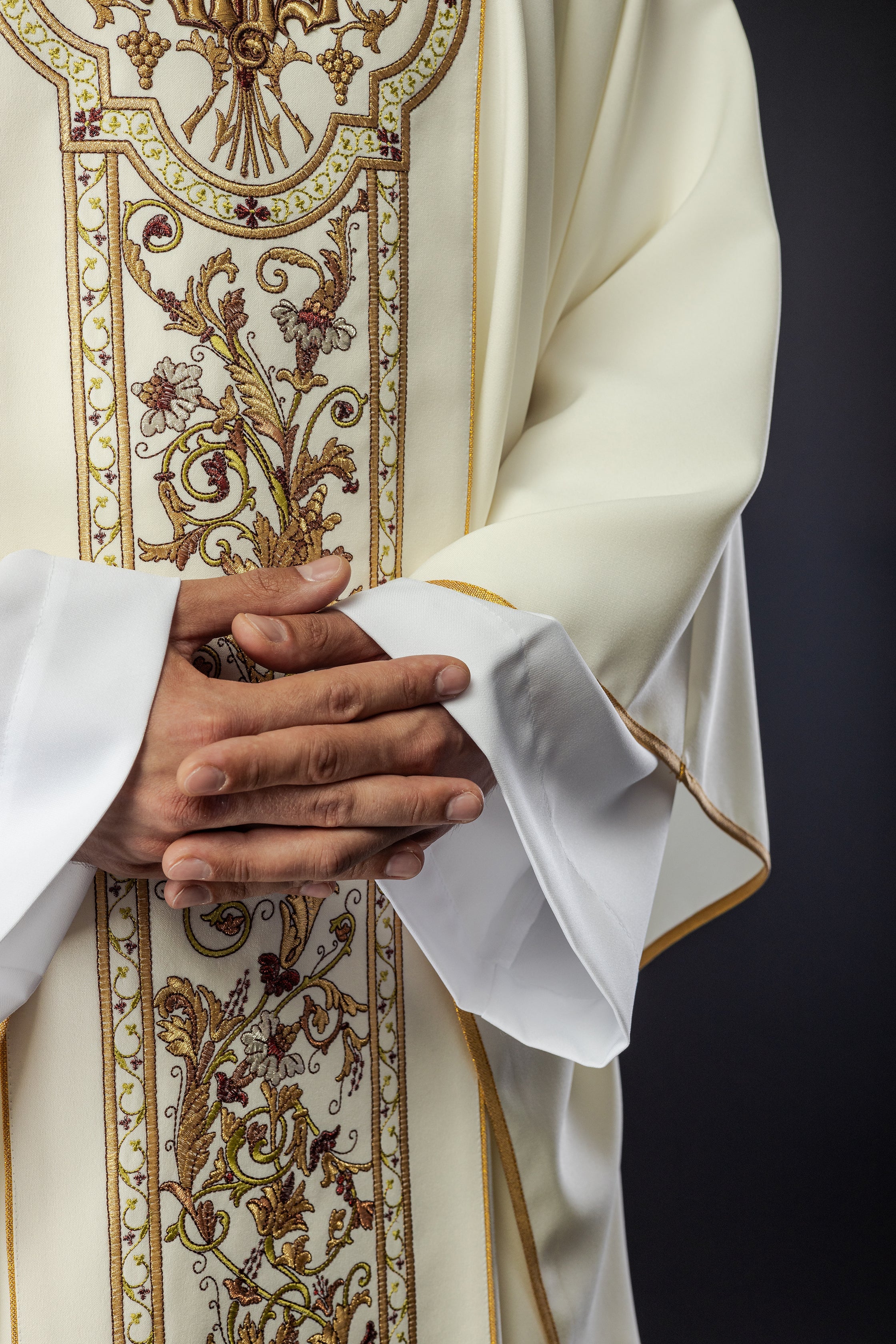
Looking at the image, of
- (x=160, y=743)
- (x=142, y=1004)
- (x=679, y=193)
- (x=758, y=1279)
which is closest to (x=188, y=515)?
(x=160, y=743)

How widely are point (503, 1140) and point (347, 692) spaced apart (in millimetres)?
481

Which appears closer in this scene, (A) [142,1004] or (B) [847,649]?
(A) [142,1004]

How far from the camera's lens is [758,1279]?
7.33 ft

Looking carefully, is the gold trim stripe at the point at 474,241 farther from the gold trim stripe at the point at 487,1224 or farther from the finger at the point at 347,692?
the gold trim stripe at the point at 487,1224

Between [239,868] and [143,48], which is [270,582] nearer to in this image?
[239,868]

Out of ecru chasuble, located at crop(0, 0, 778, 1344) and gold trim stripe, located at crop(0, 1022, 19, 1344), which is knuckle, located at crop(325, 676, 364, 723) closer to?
ecru chasuble, located at crop(0, 0, 778, 1344)

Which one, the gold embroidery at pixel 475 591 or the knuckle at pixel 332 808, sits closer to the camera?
the knuckle at pixel 332 808

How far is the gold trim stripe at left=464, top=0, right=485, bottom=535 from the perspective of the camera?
960 mm

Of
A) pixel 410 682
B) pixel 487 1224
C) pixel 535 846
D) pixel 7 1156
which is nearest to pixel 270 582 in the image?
pixel 410 682

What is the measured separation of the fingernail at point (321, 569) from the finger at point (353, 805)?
0.15 meters

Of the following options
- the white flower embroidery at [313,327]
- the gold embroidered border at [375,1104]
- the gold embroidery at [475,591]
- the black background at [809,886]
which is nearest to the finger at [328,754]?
the gold embroidery at [475,591]

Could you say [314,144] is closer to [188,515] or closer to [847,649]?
[188,515]

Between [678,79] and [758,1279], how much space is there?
212 cm

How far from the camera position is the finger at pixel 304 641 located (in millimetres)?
753
